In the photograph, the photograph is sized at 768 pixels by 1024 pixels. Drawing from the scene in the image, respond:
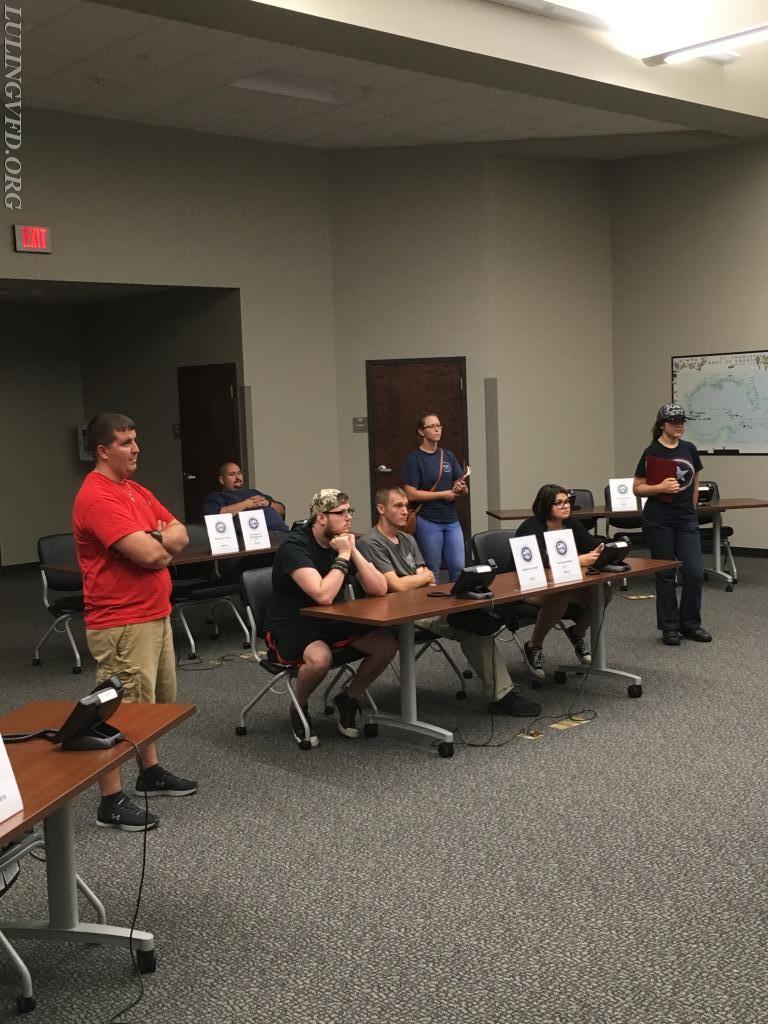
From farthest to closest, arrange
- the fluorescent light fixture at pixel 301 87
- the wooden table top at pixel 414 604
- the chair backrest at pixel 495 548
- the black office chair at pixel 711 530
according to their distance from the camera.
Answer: the black office chair at pixel 711 530 < the fluorescent light fixture at pixel 301 87 < the chair backrest at pixel 495 548 < the wooden table top at pixel 414 604

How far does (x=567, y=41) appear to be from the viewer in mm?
7621

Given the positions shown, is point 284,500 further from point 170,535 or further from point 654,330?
point 170,535

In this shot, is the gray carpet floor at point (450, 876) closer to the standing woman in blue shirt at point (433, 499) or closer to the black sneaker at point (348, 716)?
the black sneaker at point (348, 716)

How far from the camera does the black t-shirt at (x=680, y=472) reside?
22.3 ft

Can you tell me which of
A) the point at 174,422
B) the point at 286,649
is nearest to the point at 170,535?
the point at 286,649

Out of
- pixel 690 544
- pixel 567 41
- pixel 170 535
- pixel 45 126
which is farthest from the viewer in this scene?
pixel 45 126

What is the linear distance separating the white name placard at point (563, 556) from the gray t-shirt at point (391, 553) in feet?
2.24

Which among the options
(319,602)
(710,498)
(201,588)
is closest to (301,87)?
(201,588)

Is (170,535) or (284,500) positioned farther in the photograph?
(284,500)

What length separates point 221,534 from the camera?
7191 millimetres

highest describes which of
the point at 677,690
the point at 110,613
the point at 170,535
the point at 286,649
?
the point at 170,535

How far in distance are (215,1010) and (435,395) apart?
824 centimetres

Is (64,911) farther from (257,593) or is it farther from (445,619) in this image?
(445,619)

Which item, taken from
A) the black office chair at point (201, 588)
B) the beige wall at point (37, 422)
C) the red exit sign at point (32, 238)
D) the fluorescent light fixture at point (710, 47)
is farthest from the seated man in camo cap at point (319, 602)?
the beige wall at point (37, 422)
